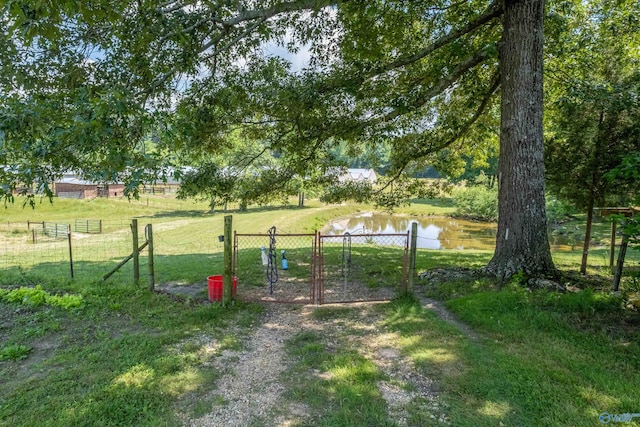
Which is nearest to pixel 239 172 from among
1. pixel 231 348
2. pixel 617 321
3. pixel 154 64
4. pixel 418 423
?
pixel 154 64

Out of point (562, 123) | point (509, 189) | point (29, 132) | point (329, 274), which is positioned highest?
point (562, 123)

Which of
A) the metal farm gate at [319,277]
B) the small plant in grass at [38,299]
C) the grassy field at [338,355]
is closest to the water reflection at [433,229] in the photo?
the metal farm gate at [319,277]

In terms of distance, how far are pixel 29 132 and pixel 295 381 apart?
346 centimetres

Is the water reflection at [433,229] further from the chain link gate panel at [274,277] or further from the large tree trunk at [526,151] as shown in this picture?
the large tree trunk at [526,151]

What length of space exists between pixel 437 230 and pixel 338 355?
68.0ft

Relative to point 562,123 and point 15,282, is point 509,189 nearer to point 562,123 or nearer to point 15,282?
point 562,123

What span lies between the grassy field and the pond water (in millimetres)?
10794

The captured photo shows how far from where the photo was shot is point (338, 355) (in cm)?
415

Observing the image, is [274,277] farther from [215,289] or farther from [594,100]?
[594,100]

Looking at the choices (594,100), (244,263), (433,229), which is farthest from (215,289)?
(433,229)

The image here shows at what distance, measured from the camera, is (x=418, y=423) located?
2.93m

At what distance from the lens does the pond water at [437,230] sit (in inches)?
709

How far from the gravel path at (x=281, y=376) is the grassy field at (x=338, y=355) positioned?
0.29 feet

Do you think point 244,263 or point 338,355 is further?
point 244,263
